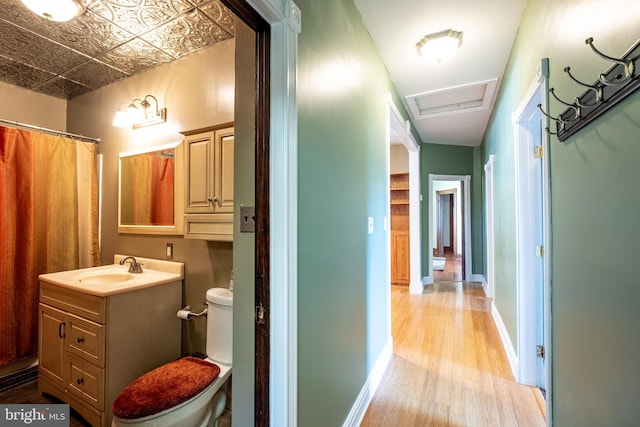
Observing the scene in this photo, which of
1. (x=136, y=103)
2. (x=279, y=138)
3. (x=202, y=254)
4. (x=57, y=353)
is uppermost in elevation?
(x=136, y=103)

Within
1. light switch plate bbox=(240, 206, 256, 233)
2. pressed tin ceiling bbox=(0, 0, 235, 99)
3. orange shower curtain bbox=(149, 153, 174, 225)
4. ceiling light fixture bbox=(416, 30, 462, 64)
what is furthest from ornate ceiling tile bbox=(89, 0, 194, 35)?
ceiling light fixture bbox=(416, 30, 462, 64)

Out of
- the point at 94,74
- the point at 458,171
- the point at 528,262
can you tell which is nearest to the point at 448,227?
the point at 458,171

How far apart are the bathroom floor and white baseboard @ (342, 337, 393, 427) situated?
0.79 m

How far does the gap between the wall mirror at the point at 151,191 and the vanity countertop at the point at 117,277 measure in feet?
0.87

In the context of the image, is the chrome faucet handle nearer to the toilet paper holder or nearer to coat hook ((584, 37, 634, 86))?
the toilet paper holder

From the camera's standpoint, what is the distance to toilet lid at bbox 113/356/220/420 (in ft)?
4.04

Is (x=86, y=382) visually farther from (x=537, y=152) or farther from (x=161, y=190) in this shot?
(x=537, y=152)

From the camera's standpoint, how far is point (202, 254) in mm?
2039

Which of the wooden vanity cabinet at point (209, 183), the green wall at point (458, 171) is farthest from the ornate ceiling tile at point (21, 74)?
the green wall at point (458, 171)

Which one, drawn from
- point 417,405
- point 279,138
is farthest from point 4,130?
point 417,405

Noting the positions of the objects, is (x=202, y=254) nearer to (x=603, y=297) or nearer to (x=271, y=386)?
(x=271, y=386)

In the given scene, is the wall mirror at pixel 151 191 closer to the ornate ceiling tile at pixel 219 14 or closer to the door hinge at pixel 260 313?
the ornate ceiling tile at pixel 219 14

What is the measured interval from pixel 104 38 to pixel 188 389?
2274mm

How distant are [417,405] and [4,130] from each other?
3.53 metres
